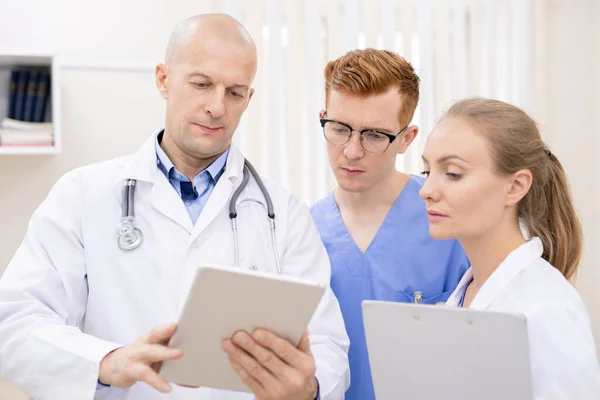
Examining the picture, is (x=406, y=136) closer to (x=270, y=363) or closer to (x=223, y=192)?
(x=223, y=192)

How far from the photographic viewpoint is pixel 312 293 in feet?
3.91

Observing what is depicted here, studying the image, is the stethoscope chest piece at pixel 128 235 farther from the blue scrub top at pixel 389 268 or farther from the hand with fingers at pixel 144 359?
the blue scrub top at pixel 389 268

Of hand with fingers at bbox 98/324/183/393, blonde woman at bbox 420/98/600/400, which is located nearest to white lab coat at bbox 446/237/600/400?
blonde woman at bbox 420/98/600/400

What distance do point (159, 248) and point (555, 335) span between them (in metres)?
0.84

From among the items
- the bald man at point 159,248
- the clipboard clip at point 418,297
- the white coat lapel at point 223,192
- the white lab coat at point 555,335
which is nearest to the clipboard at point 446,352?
the white lab coat at point 555,335

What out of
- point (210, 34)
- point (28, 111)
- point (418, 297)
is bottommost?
point (418, 297)

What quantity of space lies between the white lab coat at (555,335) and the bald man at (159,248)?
414 millimetres

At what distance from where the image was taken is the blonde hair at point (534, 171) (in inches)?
60.2

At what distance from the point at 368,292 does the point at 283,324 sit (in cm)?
78

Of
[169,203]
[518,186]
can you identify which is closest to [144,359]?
[169,203]

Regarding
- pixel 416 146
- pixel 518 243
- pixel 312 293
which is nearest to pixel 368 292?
pixel 518 243

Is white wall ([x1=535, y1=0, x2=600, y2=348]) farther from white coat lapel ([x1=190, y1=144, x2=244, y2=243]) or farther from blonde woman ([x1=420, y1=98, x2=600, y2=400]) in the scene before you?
white coat lapel ([x1=190, y1=144, x2=244, y2=243])

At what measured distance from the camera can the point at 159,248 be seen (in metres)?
1.64

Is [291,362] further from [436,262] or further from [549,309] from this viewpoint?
[436,262]
